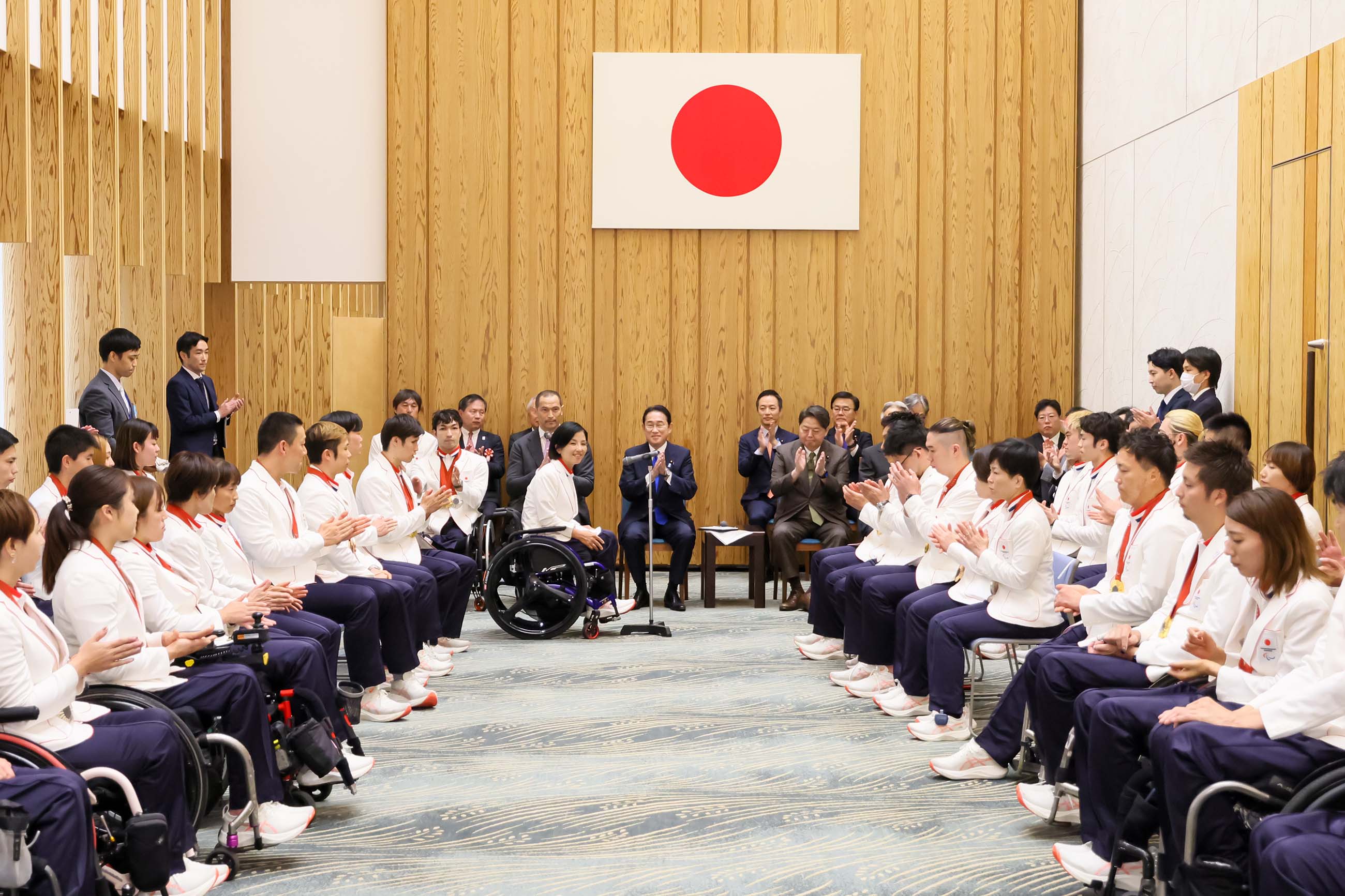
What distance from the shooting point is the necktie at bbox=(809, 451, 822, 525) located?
25.9 feet

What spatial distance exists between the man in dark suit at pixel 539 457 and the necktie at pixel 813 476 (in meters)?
1.42

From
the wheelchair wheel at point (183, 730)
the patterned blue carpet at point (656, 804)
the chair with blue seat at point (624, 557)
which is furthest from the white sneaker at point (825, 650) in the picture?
the wheelchair wheel at point (183, 730)

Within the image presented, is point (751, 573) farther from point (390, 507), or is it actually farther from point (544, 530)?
point (390, 507)

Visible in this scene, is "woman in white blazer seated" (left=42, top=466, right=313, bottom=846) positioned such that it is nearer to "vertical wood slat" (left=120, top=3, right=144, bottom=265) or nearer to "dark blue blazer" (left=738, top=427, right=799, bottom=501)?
"vertical wood slat" (left=120, top=3, right=144, bottom=265)

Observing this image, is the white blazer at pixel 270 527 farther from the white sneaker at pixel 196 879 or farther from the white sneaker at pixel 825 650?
the white sneaker at pixel 825 650

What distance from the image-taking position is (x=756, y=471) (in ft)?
27.7

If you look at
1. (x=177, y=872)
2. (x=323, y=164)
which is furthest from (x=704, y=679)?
(x=323, y=164)

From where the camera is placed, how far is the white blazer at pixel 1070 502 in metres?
5.55

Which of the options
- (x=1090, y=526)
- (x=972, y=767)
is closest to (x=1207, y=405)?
(x=1090, y=526)

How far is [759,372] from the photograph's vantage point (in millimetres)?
8844

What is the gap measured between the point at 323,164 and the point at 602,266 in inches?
81.4

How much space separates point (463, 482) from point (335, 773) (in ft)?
11.8

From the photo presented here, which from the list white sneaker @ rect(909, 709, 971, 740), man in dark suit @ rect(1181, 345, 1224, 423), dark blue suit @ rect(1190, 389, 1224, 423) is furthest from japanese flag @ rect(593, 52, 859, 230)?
white sneaker @ rect(909, 709, 971, 740)

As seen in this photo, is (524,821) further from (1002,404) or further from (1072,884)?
(1002,404)
